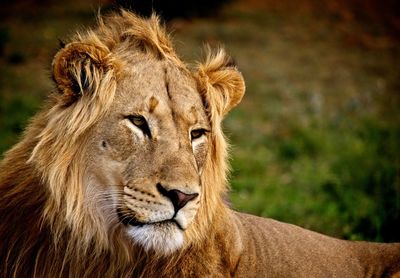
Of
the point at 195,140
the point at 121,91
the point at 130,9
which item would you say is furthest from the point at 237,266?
the point at 130,9

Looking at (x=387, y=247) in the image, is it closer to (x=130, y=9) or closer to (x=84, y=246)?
(x=84, y=246)

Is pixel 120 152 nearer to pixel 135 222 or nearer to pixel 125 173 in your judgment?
pixel 125 173

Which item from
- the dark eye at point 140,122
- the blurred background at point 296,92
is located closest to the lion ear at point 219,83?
the dark eye at point 140,122

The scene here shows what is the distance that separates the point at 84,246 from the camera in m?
3.49

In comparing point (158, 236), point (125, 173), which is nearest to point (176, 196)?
point (158, 236)

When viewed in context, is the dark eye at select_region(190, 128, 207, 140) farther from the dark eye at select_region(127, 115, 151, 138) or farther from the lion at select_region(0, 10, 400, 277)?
the dark eye at select_region(127, 115, 151, 138)

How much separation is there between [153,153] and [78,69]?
0.58 m

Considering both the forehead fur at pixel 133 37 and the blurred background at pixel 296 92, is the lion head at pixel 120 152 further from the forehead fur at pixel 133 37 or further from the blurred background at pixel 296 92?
the blurred background at pixel 296 92

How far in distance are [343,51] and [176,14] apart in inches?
146

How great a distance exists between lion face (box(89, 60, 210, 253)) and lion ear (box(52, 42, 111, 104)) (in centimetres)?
15

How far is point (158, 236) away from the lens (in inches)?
127

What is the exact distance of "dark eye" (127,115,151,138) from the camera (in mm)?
3438

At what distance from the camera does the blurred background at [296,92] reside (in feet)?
23.1

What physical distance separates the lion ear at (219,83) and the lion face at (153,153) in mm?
131
